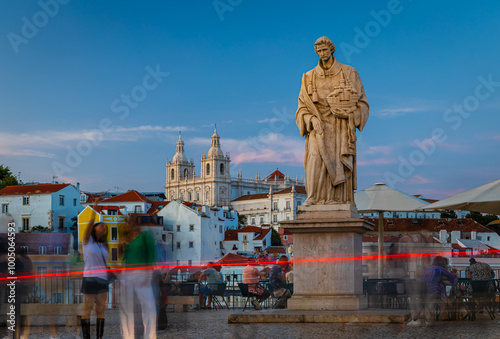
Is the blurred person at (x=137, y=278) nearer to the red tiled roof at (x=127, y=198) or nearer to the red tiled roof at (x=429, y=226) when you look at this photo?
the red tiled roof at (x=429, y=226)

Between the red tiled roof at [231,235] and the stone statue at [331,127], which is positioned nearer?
the stone statue at [331,127]

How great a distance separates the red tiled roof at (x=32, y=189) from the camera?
94.0m

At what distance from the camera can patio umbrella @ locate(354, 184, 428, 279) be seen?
17.2 metres

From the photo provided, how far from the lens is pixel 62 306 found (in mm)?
11062

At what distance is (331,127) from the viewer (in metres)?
11.3

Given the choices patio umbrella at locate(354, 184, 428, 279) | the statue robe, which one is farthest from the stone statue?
patio umbrella at locate(354, 184, 428, 279)

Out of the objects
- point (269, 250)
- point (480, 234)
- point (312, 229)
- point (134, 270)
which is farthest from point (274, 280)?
point (269, 250)

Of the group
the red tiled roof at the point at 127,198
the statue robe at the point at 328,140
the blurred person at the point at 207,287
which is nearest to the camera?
the statue robe at the point at 328,140

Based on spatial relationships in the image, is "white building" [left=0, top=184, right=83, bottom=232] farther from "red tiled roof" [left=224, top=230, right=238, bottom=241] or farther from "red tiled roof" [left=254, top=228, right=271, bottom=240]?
"red tiled roof" [left=254, top=228, right=271, bottom=240]

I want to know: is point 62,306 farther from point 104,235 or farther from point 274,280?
point 274,280

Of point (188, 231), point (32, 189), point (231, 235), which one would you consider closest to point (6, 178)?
point (32, 189)

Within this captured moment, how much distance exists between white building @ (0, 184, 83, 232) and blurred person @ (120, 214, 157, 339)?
290 ft

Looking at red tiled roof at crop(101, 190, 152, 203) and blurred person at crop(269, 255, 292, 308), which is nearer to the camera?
blurred person at crop(269, 255, 292, 308)

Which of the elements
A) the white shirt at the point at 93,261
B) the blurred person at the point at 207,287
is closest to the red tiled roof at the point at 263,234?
the blurred person at the point at 207,287
